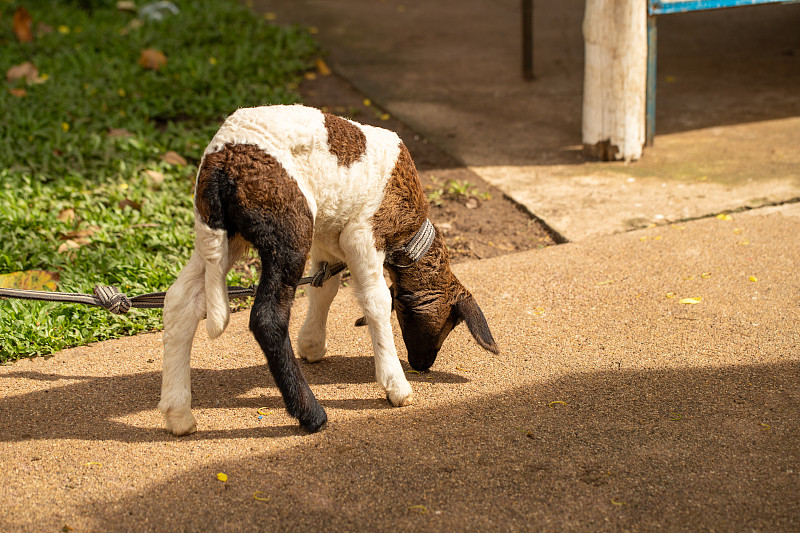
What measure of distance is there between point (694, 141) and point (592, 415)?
13.6 ft

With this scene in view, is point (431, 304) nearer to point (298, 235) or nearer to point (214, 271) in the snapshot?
point (298, 235)

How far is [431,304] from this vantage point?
3.58 m

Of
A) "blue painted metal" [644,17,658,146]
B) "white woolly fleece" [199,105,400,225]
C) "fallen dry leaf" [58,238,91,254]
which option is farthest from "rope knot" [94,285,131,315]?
"blue painted metal" [644,17,658,146]

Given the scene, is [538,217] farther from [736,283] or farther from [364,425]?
[364,425]

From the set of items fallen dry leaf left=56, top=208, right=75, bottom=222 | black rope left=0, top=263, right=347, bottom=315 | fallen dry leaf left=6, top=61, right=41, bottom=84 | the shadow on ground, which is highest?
fallen dry leaf left=6, top=61, right=41, bottom=84

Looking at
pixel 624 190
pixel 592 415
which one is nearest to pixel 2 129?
pixel 624 190

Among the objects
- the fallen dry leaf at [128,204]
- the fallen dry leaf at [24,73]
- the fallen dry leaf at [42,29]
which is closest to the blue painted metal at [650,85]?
the fallen dry leaf at [128,204]

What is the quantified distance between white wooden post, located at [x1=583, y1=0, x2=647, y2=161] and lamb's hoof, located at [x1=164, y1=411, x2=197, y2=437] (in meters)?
4.32

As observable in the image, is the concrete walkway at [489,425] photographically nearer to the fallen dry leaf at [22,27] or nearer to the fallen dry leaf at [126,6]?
the fallen dry leaf at [22,27]

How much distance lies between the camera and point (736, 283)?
454cm

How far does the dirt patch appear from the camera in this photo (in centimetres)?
532

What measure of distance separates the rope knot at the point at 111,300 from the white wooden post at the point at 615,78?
4.25 metres

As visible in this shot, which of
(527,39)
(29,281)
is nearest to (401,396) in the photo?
(29,281)

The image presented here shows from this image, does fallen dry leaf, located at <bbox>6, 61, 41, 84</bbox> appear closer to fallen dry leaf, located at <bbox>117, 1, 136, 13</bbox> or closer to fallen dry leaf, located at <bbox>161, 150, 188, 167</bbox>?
fallen dry leaf, located at <bbox>161, 150, 188, 167</bbox>
